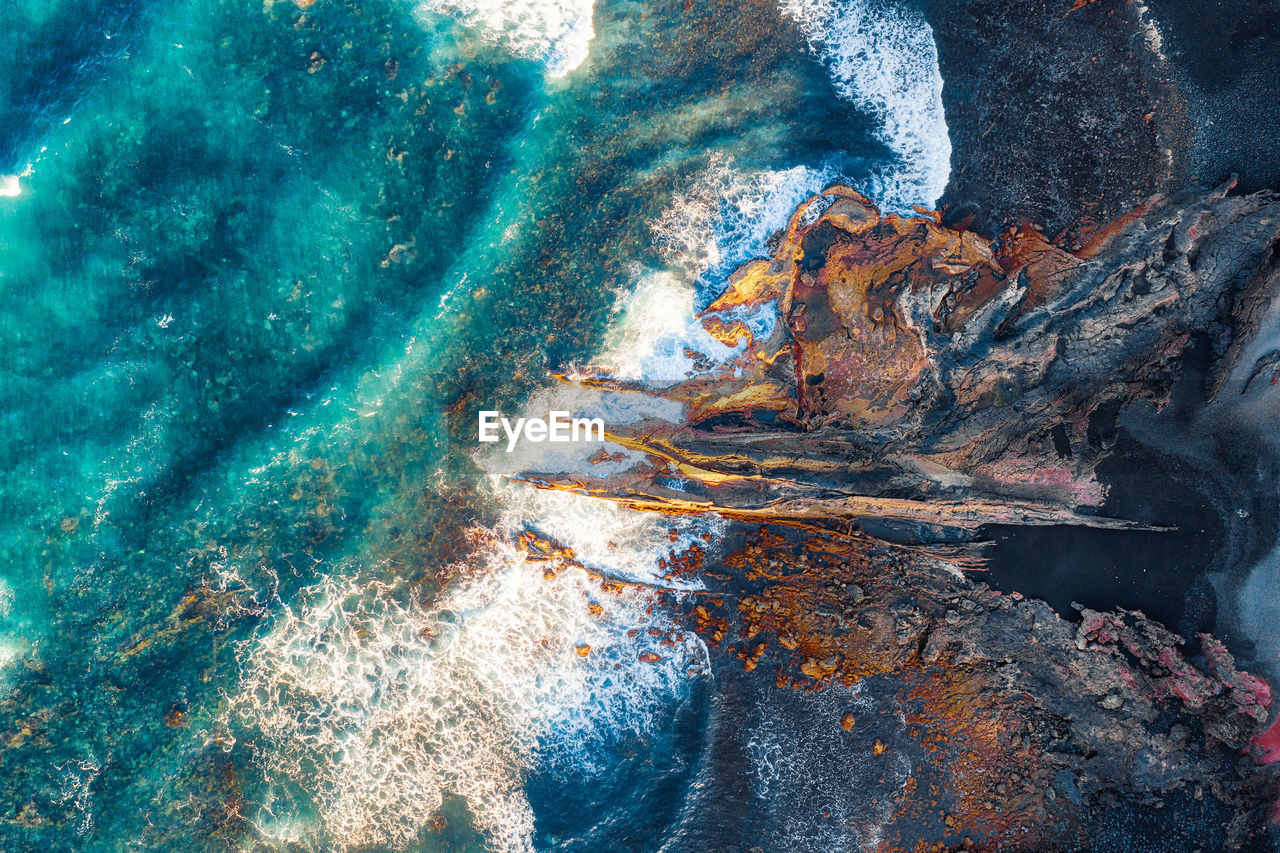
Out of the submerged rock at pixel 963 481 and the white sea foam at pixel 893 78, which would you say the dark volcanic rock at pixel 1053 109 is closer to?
the white sea foam at pixel 893 78

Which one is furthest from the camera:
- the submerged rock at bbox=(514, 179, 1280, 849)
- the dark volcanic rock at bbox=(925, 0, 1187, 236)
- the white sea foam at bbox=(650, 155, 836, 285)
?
the white sea foam at bbox=(650, 155, 836, 285)

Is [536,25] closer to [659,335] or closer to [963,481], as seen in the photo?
[659,335]

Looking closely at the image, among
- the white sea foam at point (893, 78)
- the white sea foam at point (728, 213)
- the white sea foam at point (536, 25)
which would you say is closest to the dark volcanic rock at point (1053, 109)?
the white sea foam at point (893, 78)

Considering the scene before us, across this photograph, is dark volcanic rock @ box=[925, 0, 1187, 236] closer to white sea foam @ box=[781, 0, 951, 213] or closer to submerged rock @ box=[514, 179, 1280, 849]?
white sea foam @ box=[781, 0, 951, 213]

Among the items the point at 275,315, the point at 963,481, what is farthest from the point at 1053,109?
the point at 275,315

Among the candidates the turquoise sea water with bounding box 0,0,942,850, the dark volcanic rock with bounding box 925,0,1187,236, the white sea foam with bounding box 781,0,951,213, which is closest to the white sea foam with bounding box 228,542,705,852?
the turquoise sea water with bounding box 0,0,942,850
